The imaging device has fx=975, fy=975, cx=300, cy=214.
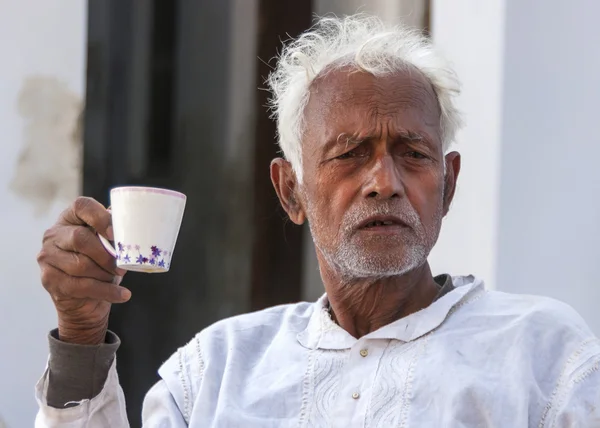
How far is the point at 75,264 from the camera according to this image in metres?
2.17

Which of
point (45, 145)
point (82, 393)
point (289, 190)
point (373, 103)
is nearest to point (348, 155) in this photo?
point (373, 103)

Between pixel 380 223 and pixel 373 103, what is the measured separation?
329 mm

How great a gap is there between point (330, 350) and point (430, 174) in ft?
1.71

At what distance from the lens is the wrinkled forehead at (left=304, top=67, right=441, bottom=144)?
251cm

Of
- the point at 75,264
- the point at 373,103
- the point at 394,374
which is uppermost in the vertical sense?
the point at 373,103

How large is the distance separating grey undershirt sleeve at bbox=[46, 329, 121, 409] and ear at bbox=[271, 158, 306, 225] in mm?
654

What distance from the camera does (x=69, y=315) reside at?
2.34 metres

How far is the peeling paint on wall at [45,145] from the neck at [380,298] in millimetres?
1463

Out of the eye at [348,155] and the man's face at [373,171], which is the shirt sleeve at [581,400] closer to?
the man's face at [373,171]

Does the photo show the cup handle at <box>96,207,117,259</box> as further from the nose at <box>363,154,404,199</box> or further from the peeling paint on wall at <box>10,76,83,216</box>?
the peeling paint on wall at <box>10,76,83,216</box>

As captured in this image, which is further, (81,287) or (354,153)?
(354,153)

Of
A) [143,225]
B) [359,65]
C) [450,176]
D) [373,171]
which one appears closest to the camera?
[143,225]

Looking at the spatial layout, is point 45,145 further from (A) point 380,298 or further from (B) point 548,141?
(B) point 548,141

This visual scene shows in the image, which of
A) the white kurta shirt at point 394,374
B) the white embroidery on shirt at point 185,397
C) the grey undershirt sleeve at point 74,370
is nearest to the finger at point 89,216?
the grey undershirt sleeve at point 74,370
